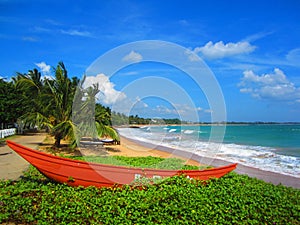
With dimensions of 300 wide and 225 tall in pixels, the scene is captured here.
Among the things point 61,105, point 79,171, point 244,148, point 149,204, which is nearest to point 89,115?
point 61,105

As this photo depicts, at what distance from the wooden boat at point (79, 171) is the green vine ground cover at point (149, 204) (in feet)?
0.58

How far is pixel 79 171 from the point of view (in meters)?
5.95

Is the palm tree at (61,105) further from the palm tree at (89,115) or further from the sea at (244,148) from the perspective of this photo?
the sea at (244,148)

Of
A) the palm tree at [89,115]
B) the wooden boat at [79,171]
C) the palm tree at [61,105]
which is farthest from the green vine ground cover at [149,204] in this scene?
the palm tree at [61,105]

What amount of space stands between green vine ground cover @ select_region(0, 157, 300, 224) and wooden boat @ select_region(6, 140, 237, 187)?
0.18m

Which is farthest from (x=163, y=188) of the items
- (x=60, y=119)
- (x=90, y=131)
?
(x=60, y=119)

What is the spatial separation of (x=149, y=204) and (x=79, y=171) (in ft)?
6.23

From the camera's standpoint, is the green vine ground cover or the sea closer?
the green vine ground cover

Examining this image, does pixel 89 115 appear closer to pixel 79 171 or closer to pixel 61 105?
pixel 61 105

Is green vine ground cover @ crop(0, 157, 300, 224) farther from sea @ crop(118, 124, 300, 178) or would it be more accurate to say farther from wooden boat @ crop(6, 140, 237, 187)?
sea @ crop(118, 124, 300, 178)

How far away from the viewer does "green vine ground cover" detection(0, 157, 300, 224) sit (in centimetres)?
455

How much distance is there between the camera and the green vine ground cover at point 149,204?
4.55 metres

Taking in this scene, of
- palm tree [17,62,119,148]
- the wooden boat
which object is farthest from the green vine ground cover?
palm tree [17,62,119,148]

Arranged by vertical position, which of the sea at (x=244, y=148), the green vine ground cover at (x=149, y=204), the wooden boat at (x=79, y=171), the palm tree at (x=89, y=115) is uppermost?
the palm tree at (x=89, y=115)
